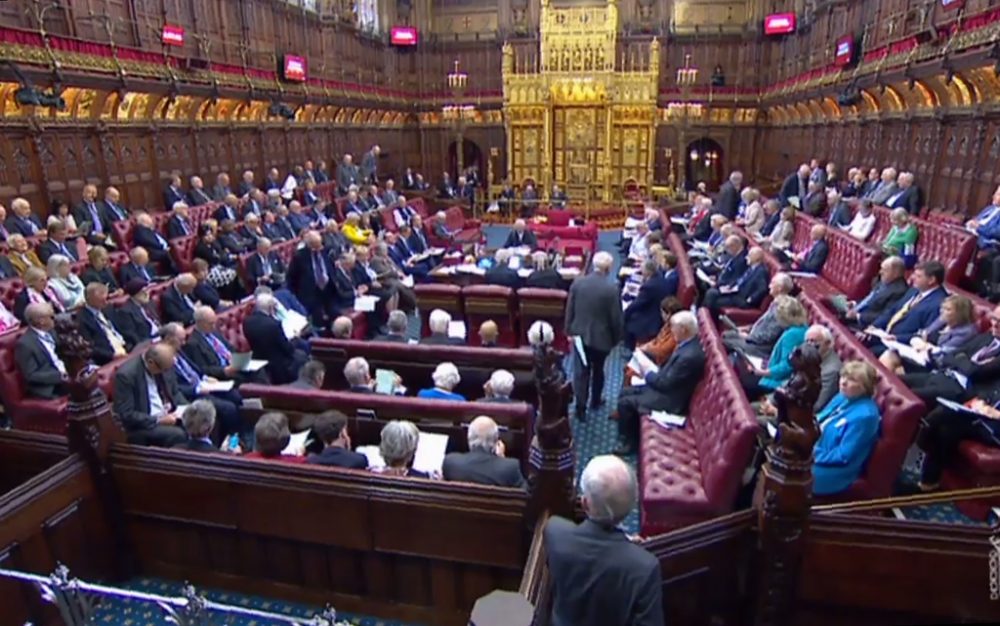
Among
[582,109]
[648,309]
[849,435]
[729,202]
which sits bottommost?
[648,309]

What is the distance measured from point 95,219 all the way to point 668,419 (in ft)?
30.5

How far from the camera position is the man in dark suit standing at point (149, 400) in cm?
405

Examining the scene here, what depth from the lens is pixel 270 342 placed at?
5500 mm

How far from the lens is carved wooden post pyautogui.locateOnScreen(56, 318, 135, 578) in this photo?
314cm

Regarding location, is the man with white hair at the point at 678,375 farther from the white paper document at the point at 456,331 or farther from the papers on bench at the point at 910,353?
the white paper document at the point at 456,331

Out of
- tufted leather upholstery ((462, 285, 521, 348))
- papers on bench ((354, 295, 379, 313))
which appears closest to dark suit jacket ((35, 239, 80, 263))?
papers on bench ((354, 295, 379, 313))

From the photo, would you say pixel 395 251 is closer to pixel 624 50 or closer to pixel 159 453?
pixel 159 453

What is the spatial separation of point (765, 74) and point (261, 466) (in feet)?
67.7

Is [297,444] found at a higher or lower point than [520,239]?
lower

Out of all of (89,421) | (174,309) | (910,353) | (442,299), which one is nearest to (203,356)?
(174,309)

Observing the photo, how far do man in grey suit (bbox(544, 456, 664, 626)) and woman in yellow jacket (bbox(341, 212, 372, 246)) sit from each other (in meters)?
8.70

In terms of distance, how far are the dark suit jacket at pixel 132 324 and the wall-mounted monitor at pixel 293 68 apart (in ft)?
35.9

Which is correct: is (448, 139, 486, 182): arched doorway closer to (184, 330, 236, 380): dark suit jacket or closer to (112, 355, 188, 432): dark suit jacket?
(184, 330, 236, 380): dark suit jacket

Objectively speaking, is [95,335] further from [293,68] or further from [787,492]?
[293,68]
